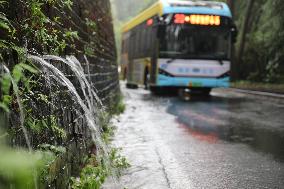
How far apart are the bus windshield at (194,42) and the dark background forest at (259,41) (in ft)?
18.8

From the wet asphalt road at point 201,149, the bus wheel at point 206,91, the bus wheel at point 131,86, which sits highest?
the wet asphalt road at point 201,149

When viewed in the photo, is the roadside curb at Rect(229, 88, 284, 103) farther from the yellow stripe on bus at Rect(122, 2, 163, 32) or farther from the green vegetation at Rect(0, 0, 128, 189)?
the green vegetation at Rect(0, 0, 128, 189)

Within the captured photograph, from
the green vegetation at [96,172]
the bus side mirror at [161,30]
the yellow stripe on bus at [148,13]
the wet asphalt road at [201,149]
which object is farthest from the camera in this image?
the yellow stripe on bus at [148,13]

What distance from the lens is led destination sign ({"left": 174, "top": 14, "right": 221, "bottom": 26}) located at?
19422mm

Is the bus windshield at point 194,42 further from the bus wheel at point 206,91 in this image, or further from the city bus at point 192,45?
the bus wheel at point 206,91

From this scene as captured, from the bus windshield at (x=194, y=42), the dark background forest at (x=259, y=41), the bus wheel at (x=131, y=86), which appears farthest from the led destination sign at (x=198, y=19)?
the bus wheel at (x=131, y=86)

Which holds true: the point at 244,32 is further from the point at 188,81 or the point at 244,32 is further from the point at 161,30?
the point at 161,30

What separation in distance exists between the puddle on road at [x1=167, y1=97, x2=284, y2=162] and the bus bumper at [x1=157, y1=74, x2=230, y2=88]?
4.04m

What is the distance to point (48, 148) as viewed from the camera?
4.05 metres

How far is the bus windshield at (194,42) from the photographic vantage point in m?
19.3

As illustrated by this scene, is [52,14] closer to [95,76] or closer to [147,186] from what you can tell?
[147,186]

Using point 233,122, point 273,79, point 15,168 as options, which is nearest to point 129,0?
point 273,79

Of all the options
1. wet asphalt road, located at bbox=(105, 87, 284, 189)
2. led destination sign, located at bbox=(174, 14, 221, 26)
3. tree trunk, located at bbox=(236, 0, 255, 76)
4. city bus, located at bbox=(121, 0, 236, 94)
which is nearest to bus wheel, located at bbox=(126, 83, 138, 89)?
tree trunk, located at bbox=(236, 0, 255, 76)

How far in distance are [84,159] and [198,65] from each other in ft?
45.2
